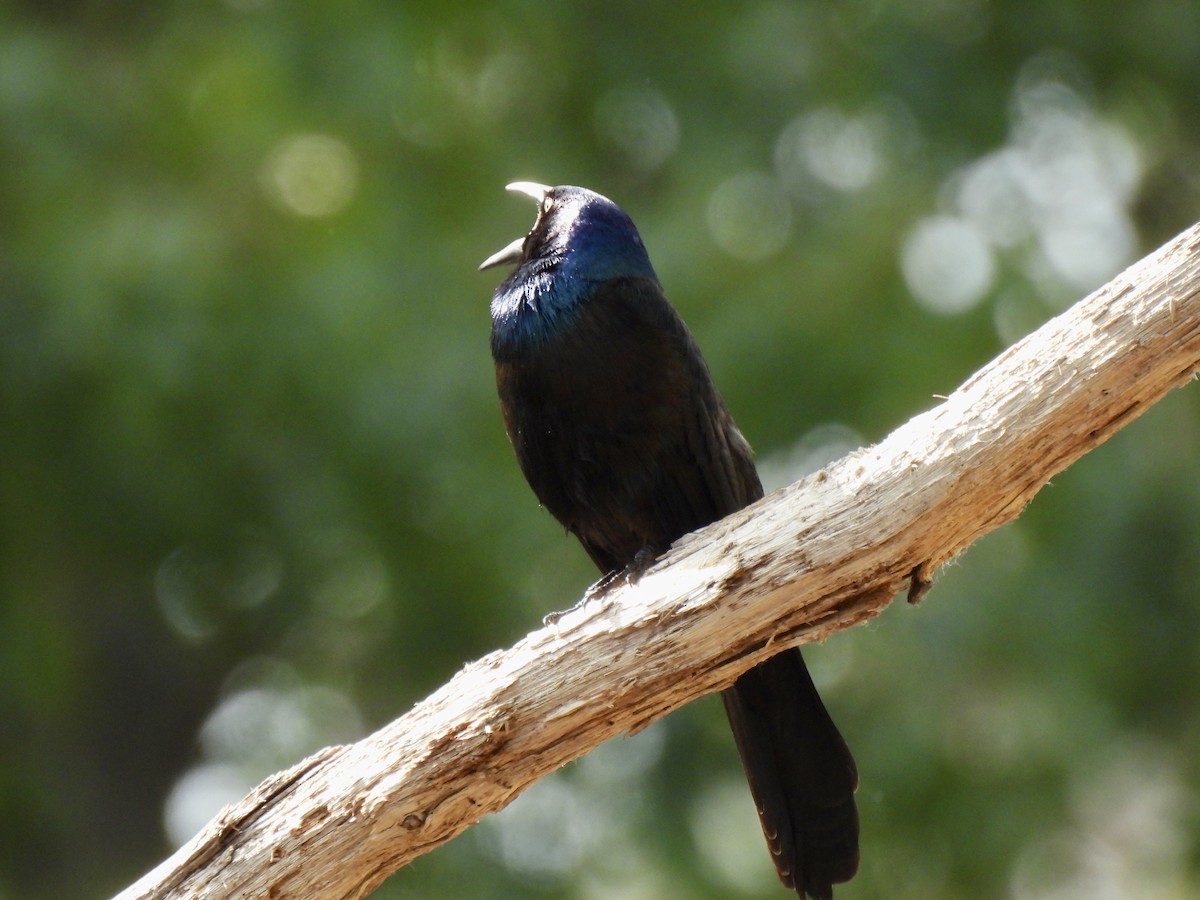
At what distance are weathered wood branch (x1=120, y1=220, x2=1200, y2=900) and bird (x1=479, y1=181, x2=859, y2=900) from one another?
0.67 meters

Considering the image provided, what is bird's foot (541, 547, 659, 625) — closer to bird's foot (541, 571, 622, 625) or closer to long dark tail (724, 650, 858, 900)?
bird's foot (541, 571, 622, 625)

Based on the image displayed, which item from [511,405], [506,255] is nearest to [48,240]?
[506,255]

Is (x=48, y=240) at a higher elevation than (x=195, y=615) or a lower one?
higher

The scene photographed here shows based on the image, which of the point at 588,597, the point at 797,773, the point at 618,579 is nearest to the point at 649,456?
the point at 618,579

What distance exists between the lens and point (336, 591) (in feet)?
24.2

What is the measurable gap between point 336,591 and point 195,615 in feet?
3.13

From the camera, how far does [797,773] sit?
12.5 ft

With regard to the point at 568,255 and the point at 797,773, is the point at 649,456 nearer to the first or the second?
the point at 568,255

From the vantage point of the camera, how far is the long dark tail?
12.3 ft

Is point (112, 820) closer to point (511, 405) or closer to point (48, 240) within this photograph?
point (48, 240)

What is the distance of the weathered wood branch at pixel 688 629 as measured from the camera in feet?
9.60

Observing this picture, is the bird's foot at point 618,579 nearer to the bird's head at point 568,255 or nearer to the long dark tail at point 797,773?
the long dark tail at point 797,773

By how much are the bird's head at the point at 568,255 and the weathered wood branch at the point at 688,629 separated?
112 cm

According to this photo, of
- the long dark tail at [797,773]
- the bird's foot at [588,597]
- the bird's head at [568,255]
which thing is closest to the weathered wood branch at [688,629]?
the bird's foot at [588,597]
